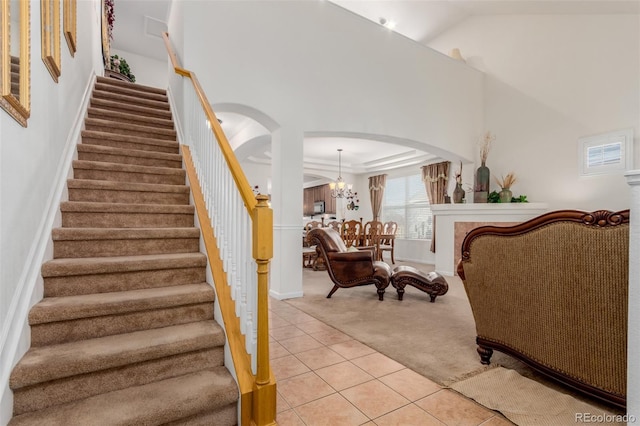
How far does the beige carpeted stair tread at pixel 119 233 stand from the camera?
6.61 feet

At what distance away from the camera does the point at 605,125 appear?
4.50 meters

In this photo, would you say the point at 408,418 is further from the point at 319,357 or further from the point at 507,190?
the point at 507,190

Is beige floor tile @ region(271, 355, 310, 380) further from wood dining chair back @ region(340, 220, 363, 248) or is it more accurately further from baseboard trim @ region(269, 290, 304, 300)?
wood dining chair back @ region(340, 220, 363, 248)

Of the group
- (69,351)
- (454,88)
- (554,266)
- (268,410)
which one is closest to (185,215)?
(69,351)

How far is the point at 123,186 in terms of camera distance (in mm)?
2611

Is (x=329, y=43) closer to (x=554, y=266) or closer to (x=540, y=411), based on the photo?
(x=554, y=266)

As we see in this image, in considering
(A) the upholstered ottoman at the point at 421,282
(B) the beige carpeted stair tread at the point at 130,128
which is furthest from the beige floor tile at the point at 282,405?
(B) the beige carpeted stair tread at the point at 130,128

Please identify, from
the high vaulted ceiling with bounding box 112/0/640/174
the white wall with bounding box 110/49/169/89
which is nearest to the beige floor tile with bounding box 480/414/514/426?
the high vaulted ceiling with bounding box 112/0/640/174

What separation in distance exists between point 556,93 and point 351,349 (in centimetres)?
535

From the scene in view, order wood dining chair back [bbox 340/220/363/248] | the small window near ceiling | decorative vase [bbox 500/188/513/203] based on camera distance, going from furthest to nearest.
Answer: wood dining chair back [bbox 340/220/363/248], decorative vase [bbox 500/188/513/203], the small window near ceiling

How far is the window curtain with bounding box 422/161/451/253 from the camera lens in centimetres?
716

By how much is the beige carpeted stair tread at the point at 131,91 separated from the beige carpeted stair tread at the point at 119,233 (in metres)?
3.30

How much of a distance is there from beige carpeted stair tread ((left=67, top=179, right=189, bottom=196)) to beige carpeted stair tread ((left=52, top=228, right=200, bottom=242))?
579 mm

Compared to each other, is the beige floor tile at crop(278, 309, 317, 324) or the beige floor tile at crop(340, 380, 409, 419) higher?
the beige floor tile at crop(340, 380, 409, 419)
